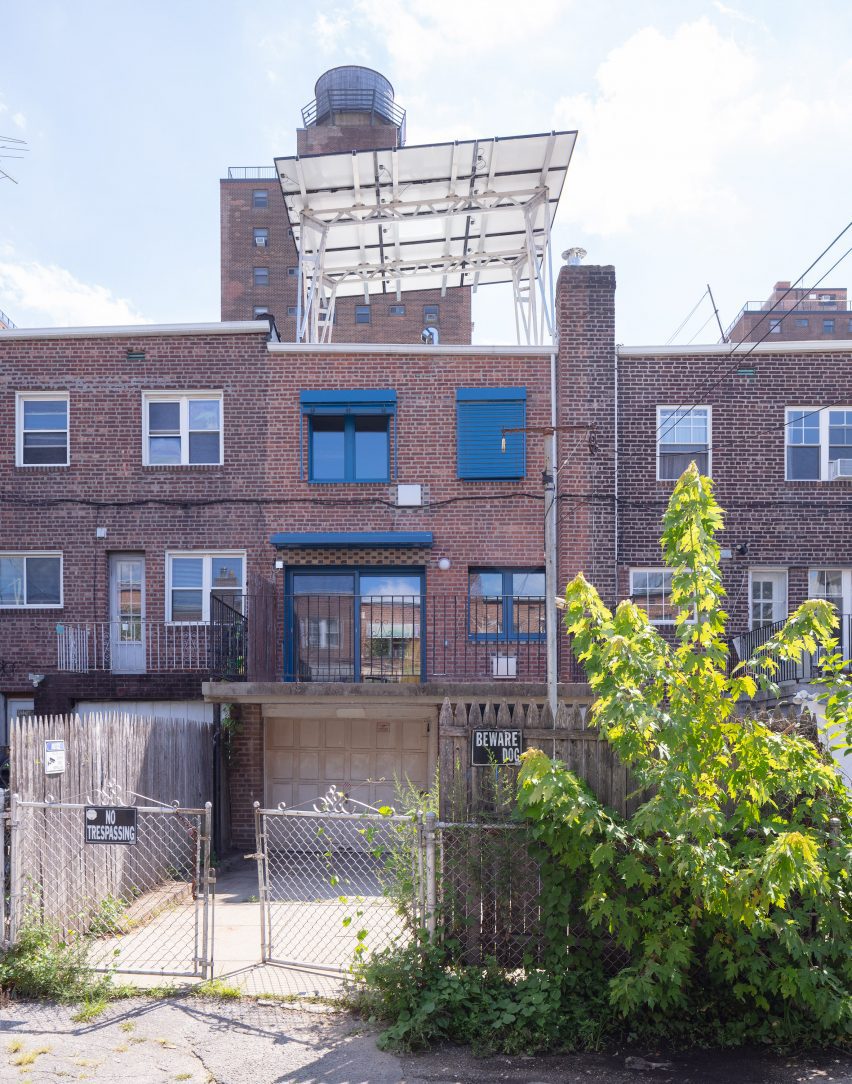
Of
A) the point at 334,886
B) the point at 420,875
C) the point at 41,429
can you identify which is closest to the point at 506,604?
the point at 334,886

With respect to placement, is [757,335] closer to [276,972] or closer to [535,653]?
[535,653]

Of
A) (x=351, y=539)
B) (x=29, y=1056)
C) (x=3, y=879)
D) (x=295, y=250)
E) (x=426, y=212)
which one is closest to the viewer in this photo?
(x=29, y=1056)

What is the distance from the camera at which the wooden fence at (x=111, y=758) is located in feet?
25.4

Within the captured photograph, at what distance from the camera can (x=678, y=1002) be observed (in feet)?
19.8

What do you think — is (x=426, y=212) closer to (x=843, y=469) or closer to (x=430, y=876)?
(x=843, y=469)

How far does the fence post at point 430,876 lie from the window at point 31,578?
36.0ft

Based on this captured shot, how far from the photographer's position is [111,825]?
23.6 feet

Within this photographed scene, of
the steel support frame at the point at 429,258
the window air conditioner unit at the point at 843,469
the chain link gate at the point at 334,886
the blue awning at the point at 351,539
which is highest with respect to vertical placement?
the steel support frame at the point at 429,258

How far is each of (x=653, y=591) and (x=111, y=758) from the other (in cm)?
942

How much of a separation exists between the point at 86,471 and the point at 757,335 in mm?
46429

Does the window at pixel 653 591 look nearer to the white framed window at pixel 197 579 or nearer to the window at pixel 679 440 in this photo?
the window at pixel 679 440

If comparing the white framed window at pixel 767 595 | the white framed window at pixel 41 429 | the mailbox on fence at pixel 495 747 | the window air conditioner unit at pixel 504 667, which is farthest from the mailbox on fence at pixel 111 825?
the white framed window at pixel 767 595

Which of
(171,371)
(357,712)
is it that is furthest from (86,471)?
(357,712)

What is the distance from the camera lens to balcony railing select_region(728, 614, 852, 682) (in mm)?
13680
